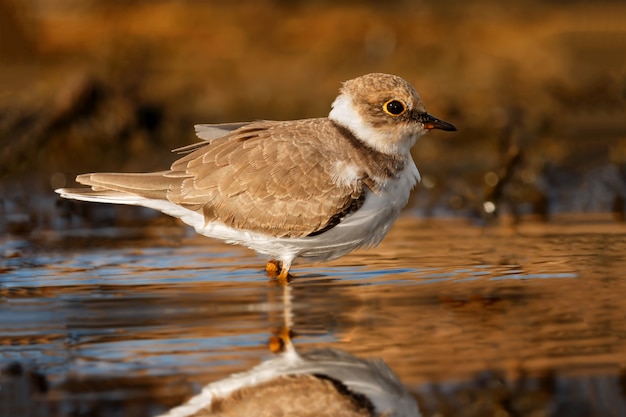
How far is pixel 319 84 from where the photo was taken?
1697 centimetres

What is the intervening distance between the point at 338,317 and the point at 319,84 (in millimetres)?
10851

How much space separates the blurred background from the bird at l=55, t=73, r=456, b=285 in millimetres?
2498

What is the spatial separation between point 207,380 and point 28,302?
7.15 feet

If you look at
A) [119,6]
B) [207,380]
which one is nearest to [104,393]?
[207,380]

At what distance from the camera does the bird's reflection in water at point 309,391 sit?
482 centimetres

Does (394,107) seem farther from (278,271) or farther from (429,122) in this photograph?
(278,271)

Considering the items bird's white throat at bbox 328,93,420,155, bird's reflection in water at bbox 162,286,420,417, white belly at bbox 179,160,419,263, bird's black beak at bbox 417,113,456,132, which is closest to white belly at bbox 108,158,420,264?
white belly at bbox 179,160,419,263

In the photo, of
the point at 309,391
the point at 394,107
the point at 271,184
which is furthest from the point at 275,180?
the point at 309,391

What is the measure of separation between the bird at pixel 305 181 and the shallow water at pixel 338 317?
0.33 m

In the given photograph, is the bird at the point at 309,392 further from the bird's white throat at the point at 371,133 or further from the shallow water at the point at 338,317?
the bird's white throat at the point at 371,133

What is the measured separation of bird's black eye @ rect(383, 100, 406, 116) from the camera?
25.2ft

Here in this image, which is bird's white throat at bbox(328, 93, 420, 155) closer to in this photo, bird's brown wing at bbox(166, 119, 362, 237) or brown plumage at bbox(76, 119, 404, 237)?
brown plumage at bbox(76, 119, 404, 237)

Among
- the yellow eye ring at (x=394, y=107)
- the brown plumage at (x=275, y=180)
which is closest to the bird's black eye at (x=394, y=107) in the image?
the yellow eye ring at (x=394, y=107)

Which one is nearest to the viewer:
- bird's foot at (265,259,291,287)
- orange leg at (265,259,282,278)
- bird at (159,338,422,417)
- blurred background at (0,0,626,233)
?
bird at (159,338,422,417)
